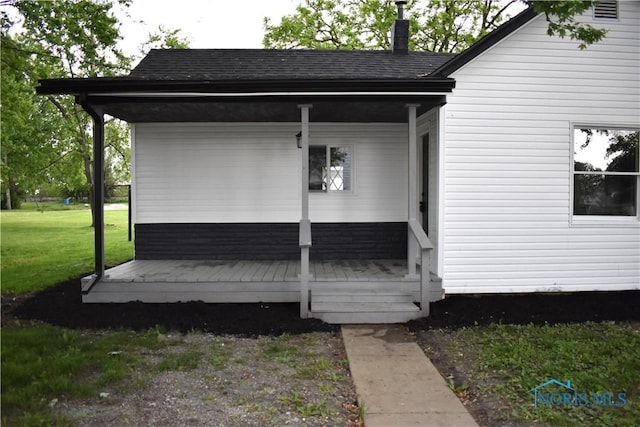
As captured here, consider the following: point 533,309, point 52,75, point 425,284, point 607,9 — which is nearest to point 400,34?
point 607,9

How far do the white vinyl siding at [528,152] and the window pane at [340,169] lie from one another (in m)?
2.05

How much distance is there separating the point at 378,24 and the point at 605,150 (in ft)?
47.1

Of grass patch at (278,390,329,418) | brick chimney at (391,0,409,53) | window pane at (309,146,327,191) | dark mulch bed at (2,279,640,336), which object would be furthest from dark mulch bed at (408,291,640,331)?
brick chimney at (391,0,409,53)

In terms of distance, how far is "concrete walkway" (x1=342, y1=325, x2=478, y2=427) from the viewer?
3.20 metres

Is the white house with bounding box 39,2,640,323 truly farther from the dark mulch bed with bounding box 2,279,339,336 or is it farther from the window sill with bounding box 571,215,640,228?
the dark mulch bed with bounding box 2,279,339,336

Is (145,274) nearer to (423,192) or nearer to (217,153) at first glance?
(217,153)

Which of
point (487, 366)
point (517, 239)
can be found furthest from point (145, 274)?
point (517, 239)

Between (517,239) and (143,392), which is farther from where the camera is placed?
(517,239)

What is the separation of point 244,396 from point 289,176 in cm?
473

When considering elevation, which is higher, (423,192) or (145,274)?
(423,192)

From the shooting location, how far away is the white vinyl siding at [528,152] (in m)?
6.19

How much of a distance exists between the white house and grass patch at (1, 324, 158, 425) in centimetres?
129

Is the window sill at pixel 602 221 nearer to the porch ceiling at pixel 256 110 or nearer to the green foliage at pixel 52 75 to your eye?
the porch ceiling at pixel 256 110

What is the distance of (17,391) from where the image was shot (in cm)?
336
